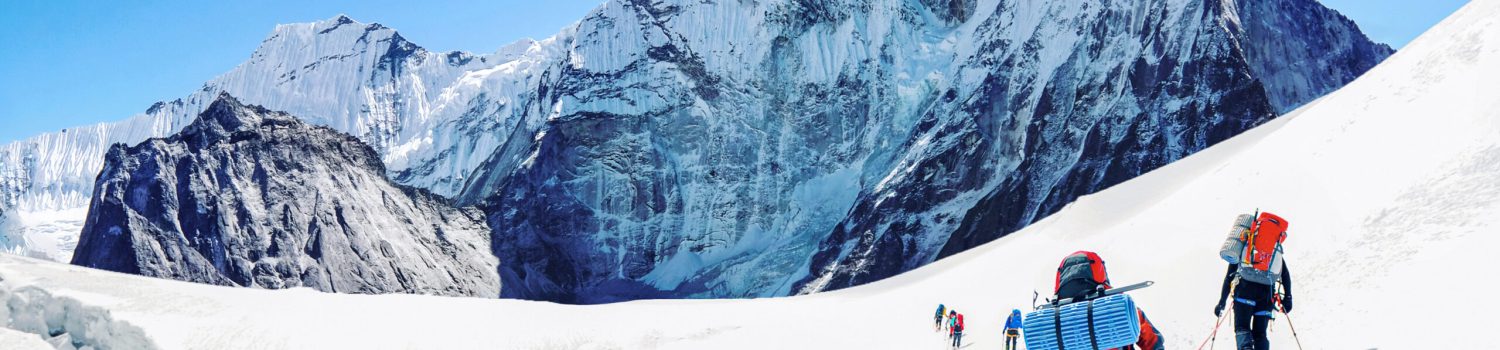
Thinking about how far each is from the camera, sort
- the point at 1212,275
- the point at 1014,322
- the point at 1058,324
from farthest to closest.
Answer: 1. the point at 1014,322
2. the point at 1212,275
3. the point at 1058,324

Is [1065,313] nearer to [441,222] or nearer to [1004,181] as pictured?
[1004,181]

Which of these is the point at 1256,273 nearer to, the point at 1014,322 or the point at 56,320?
the point at 1014,322

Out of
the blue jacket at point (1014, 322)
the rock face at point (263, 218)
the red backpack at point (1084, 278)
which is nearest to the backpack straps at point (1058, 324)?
the red backpack at point (1084, 278)

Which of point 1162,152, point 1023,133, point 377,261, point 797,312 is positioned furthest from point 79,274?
point 1023,133

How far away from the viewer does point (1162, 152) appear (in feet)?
468

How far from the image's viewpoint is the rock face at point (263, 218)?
135 metres

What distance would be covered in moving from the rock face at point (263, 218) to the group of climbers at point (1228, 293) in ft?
420

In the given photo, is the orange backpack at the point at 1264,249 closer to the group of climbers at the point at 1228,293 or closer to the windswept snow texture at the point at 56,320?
the group of climbers at the point at 1228,293

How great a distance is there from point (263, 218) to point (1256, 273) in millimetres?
143727

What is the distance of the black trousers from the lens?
48.6 ft

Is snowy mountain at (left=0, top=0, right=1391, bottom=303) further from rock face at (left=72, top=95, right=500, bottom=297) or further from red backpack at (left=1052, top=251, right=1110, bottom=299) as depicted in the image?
red backpack at (left=1052, top=251, right=1110, bottom=299)

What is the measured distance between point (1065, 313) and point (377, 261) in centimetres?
14034

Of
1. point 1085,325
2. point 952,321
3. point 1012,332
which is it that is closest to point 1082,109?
point 952,321

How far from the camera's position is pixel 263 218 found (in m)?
142
